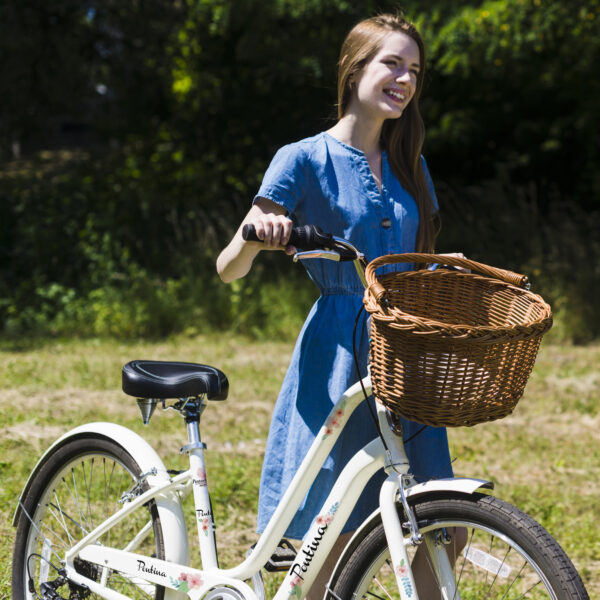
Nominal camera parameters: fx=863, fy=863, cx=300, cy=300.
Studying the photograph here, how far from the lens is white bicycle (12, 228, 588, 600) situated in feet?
6.26

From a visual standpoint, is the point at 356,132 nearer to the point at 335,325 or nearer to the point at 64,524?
the point at 335,325

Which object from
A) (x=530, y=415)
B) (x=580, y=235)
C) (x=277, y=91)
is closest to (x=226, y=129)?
(x=277, y=91)

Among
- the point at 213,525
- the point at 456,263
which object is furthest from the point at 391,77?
the point at 213,525

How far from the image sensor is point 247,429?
546 cm

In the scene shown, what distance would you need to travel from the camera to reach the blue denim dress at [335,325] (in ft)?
7.55

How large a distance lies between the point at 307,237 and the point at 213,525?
0.88 metres

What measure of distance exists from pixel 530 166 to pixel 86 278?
6483mm

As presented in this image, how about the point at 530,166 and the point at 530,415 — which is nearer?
the point at 530,415

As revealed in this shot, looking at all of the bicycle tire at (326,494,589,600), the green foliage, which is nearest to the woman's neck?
the bicycle tire at (326,494,589,600)

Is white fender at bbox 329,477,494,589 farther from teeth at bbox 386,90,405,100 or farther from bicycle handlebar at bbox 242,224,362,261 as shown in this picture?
teeth at bbox 386,90,405,100

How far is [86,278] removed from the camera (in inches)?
403

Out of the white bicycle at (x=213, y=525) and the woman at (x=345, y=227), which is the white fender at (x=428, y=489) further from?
the woman at (x=345, y=227)

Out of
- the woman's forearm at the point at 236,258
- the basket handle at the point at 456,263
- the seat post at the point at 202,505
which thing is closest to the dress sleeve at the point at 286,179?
the woman's forearm at the point at 236,258

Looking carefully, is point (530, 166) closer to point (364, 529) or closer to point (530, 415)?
point (530, 415)
